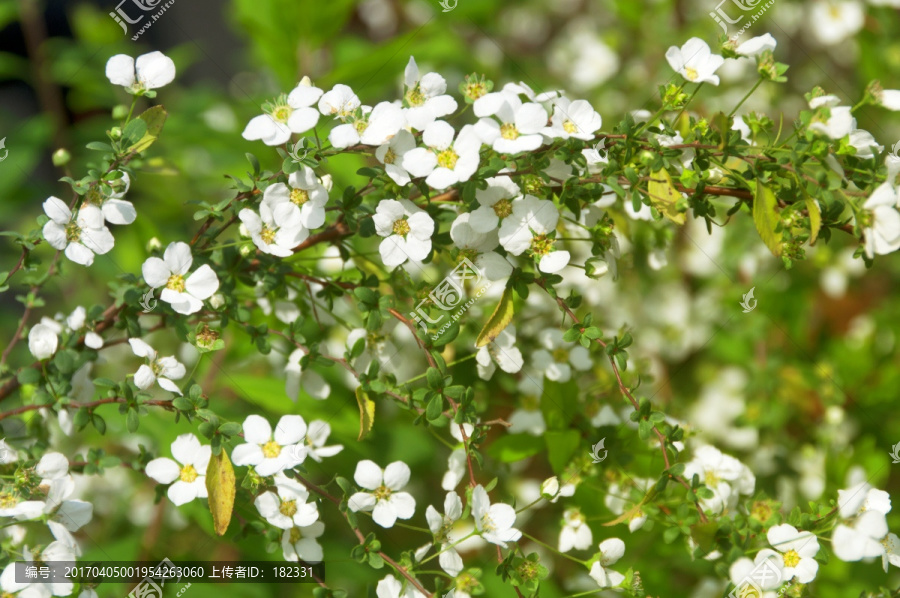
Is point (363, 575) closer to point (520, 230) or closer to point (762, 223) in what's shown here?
point (520, 230)

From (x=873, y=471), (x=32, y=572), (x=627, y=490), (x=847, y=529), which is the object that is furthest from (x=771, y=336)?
(x=32, y=572)

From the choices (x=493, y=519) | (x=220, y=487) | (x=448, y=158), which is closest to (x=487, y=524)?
(x=493, y=519)

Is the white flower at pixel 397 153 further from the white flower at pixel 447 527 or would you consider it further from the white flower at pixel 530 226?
the white flower at pixel 447 527

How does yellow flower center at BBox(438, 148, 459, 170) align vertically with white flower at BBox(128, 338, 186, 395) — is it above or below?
above

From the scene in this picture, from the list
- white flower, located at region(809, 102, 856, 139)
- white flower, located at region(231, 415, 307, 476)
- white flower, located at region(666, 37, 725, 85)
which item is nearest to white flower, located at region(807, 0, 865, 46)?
white flower, located at region(666, 37, 725, 85)

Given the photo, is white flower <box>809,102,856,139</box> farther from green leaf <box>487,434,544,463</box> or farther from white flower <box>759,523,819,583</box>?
green leaf <box>487,434,544,463</box>

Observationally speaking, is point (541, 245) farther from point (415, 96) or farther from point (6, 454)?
point (6, 454)
